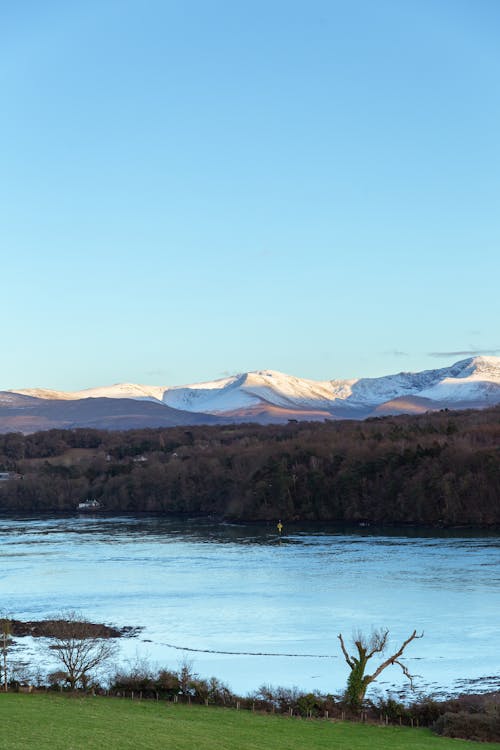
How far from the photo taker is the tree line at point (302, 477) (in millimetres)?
78000

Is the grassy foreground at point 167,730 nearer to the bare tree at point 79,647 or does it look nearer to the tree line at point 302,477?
the bare tree at point 79,647

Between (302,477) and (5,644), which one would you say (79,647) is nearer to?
(5,644)

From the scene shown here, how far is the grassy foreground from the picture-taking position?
19.0 m

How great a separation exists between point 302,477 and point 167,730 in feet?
223

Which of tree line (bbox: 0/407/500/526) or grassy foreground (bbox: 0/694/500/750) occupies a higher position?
tree line (bbox: 0/407/500/526)

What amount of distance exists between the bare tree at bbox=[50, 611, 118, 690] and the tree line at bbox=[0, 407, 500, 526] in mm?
44935

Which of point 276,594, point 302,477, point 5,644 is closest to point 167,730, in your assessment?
→ point 5,644

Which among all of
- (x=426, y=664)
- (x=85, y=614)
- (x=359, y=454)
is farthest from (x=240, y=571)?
(x=359, y=454)

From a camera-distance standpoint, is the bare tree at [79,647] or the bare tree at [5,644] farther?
the bare tree at [79,647]

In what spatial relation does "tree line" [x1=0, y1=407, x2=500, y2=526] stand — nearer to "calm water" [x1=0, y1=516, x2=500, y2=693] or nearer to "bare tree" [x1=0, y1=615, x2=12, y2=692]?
"calm water" [x1=0, y1=516, x2=500, y2=693]

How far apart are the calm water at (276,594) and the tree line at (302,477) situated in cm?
850

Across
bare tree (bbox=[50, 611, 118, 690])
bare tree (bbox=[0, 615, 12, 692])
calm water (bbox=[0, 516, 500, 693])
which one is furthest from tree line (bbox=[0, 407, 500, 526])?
bare tree (bbox=[50, 611, 118, 690])

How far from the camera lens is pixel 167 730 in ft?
67.7

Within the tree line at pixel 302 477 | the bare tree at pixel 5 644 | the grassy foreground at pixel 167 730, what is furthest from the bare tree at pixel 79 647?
the tree line at pixel 302 477
